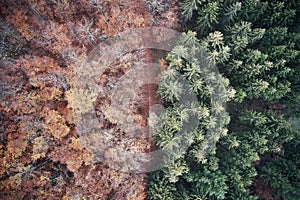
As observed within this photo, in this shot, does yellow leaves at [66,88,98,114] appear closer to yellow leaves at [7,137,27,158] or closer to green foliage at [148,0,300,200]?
yellow leaves at [7,137,27,158]

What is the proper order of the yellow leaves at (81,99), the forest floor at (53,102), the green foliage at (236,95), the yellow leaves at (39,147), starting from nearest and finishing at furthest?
1. the yellow leaves at (39,147)
2. the forest floor at (53,102)
3. the yellow leaves at (81,99)
4. the green foliage at (236,95)

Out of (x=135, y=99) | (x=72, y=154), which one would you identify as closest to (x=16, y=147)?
(x=72, y=154)

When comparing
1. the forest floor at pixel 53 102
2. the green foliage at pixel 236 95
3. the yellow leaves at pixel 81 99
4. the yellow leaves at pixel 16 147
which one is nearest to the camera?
the yellow leaves at pixel 16 147

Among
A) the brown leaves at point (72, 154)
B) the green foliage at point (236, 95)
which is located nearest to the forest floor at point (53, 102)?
→ the brown leaves at point (72, 154)

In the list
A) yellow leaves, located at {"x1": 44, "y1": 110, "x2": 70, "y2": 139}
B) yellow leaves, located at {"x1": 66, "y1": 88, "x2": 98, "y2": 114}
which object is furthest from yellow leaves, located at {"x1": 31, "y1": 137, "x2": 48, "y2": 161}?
yellow leaves, located at {"x1": 66, "y1": 88, "x2": 98, "y2": 114}

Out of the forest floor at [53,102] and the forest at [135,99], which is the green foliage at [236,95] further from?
the forest floor at [53,102]

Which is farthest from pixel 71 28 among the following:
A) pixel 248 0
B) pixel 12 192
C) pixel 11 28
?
pixel 248 0

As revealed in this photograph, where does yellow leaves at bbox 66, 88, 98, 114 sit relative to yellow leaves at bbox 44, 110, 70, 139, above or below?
above

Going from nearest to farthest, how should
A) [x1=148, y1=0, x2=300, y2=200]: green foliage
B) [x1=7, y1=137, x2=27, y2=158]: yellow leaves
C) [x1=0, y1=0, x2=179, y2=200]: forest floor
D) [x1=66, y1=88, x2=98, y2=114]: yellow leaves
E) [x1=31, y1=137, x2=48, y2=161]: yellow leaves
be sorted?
[x1=7, y1=137, x2=27, y2=158]: yellow leaves < [x1=31, y1=137, x2=48, y2=161]: yellow leaves < [x1=0, y1=0, x2=179, y2=200]: forest floor < [x1=66, y1=88, x2=98, y2=114]: yellow leaves < [x1=148, y1=0, x2=300, y2=200]: green foliage

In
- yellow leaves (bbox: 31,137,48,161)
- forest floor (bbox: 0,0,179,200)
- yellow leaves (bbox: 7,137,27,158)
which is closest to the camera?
yellow leaves (bbox: 7,137,27,158)

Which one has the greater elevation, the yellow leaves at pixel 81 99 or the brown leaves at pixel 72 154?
the yellow leaves at pixel 81 99
